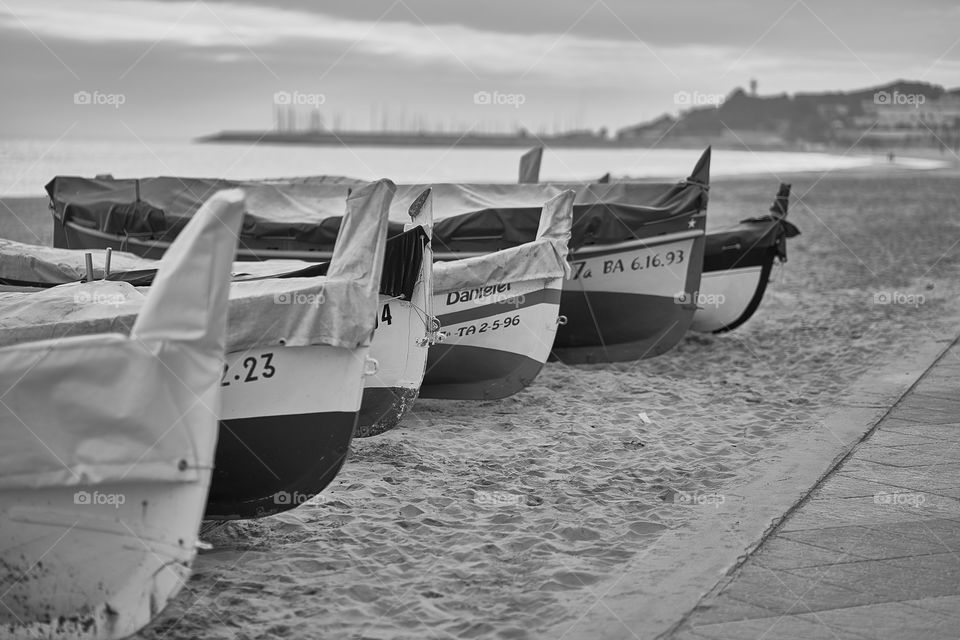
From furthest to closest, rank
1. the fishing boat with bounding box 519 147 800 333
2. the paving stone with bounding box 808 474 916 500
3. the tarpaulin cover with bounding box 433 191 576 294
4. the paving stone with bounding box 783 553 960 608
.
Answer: the fishing boat with bounding box 519 147 800 333 < the tarpaulin cover with bounding box 433 191 576 294 < the paving stone with bounding box 808 474 916 500 < the paving stone with bounding box 783 553 960 608

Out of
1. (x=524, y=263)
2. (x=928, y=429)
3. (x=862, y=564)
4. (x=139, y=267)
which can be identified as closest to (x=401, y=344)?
(x=524, y=263)

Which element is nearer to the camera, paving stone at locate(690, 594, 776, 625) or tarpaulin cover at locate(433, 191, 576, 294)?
paving stone at locate(690, 594, 776, 625)

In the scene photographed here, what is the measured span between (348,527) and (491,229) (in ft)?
16.7

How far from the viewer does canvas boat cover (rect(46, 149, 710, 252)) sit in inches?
403

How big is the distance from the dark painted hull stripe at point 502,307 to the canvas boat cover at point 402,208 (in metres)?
1.43

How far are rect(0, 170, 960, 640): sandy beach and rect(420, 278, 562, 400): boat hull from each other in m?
0.22

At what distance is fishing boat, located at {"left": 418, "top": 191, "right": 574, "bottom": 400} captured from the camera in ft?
27.4

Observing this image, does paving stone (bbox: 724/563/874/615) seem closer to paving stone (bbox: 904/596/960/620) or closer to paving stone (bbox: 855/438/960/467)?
paving stone (bbox: 904/596/960/620)

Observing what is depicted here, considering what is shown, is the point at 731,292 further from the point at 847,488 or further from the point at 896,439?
the point at 847,488

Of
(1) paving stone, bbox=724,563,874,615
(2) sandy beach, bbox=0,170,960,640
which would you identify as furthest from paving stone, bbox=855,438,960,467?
(1) paving stone, bbox=724,563,874,615

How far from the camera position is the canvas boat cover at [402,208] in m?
10.2

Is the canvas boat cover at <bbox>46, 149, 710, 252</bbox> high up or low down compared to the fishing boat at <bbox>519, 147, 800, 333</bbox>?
up

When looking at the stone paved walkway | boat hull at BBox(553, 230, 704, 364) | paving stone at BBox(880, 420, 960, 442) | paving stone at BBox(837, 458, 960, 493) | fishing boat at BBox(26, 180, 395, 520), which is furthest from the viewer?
boat hull at BBox(553, 230, 704, 364)

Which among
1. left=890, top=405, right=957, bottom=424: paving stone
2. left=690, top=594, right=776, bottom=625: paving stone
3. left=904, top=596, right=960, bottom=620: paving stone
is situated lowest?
left=690, top=594, right=776, bottom=625: paving stone
